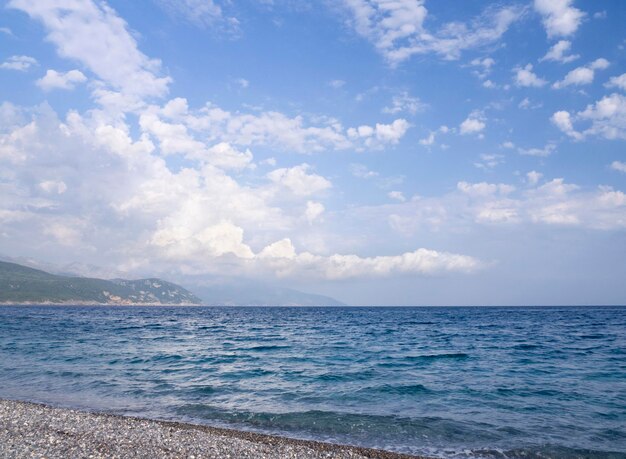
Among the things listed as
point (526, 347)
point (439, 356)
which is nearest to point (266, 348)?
point (439, 356)

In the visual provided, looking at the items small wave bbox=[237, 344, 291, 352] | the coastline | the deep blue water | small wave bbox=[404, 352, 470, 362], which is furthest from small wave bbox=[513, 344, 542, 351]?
the coastline

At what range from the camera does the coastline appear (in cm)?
1254

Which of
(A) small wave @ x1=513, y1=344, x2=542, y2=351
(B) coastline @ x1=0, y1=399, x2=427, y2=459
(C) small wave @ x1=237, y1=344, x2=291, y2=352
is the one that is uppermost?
(B) coastline @ x1=0, y1=399, x2=427, y2=459

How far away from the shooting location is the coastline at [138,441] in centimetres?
1254

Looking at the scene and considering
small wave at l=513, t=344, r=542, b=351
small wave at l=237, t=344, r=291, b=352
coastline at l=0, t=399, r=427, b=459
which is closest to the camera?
coastline at l=0, t=399, r=427, b=459

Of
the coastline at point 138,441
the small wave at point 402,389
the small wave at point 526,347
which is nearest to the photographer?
the coastline at point 138,441

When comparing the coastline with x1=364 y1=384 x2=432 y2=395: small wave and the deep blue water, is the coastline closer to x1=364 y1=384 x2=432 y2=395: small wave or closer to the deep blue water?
the deep blue water

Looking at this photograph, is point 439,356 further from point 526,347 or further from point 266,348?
point 266,348

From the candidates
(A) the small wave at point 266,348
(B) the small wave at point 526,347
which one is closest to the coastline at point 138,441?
(A) the small wave at point 266,348

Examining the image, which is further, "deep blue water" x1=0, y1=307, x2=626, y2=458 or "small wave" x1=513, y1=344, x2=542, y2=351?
"small wave" x1=513, y1=344, x2=542, y2=351

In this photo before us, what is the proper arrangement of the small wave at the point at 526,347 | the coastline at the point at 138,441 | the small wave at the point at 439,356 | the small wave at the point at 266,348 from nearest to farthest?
the coastline at the point at 138,441 < the small wave at the point at 439,356 < the small wave at the point at 526,347 < the small wave at the point at 266,348

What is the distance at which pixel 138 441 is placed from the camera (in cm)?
1357

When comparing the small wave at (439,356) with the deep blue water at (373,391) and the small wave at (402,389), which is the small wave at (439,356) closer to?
the deep blue water at (373,391)

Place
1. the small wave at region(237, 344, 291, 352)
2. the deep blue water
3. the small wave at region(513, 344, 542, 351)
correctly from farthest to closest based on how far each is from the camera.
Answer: the small wave at region(237, 344, 291, 352) < the small wave at region(513, 344, 542, 351) < the deep blue water
